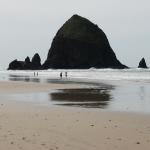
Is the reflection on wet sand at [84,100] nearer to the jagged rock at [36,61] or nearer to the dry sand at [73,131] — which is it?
the dry sand at [73,131]

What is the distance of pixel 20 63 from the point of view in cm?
17988

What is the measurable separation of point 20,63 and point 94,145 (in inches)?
6862

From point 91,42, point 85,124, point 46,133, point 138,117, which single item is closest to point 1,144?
point 46,133

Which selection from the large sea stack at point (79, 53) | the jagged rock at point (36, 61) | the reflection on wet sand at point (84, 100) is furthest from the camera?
the jagged rock at point (36, 61)

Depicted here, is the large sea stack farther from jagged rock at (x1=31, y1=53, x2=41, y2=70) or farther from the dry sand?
the dry sand

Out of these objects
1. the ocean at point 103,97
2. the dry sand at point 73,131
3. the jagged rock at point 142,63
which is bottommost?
the ocean at point 103,97

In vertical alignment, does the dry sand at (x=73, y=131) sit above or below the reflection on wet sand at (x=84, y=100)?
above

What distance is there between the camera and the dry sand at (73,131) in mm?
7896

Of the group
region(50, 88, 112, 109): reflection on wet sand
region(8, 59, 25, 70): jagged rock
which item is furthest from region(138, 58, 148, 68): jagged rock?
region(50, 88, 112, 109): reflection on wet sand

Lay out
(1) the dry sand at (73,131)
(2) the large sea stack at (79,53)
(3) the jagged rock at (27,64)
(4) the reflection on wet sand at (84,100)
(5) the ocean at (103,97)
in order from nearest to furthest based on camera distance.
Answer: (1) the dry sand at (73,131)
(5) the ocean at (103,97)
(4) the reflection on wet sand at (84,100)
(2) the large sea stack at (79,53)
(3) the jagged rock at (27,64)

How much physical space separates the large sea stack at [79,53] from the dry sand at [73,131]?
157 metres

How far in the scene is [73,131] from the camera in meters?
9.51

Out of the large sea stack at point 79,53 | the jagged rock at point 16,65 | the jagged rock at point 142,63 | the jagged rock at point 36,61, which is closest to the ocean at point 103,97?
the large sea stack at point 79,53

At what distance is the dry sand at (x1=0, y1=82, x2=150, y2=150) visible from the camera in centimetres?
790
